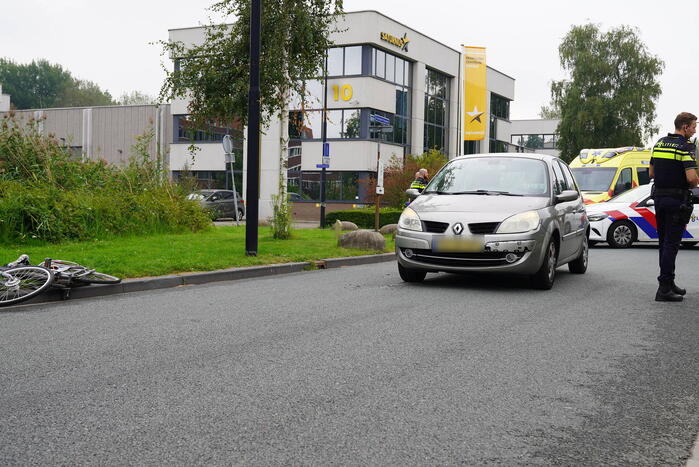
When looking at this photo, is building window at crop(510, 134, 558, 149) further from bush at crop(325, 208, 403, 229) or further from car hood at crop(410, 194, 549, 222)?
car hood at crop(410, 194, 549, 222)

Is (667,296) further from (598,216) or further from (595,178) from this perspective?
(595,178)

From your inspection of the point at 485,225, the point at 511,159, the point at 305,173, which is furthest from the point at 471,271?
the point at 305,173

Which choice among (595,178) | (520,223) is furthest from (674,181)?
(595,178)

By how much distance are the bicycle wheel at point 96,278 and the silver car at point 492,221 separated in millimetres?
3487

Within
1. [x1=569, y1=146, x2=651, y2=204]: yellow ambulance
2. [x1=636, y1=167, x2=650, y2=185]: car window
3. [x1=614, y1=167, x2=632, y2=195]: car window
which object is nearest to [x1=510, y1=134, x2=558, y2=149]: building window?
[x1=569, y1=146, x2=651, y2=204]: yellow ambulance

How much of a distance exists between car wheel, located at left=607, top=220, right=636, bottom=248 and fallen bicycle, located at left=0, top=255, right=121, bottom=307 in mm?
13453

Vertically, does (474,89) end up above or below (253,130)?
above

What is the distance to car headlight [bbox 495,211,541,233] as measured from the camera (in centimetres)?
905

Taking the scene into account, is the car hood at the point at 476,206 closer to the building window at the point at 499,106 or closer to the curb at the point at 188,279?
the curb at the point at 188,279

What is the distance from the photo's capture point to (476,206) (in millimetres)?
9375

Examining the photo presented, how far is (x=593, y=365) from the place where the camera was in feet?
17.5

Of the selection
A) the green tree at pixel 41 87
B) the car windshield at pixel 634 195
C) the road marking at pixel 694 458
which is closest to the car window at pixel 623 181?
the car windshield at pixel 634 195

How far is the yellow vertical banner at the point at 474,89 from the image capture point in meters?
36.1

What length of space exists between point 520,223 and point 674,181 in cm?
175
